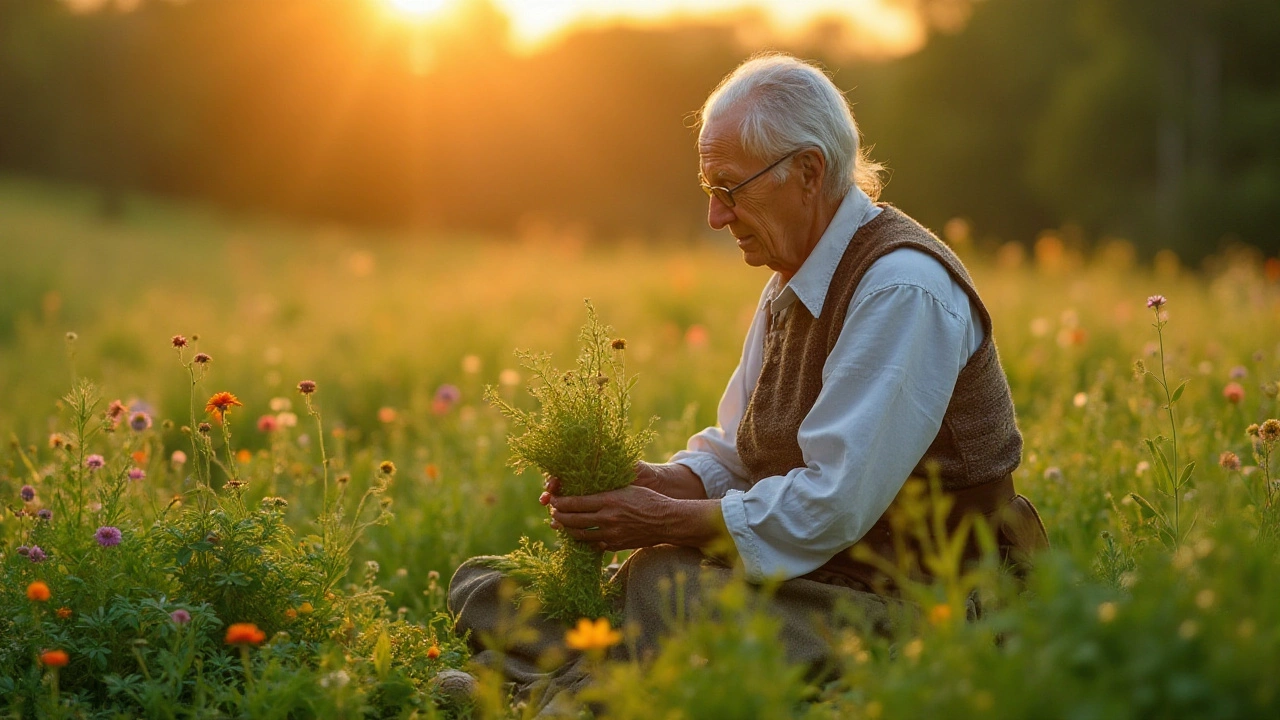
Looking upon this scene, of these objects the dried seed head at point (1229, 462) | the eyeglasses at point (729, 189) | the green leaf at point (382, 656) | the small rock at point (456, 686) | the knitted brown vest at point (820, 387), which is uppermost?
the eyeglasses at point (729, 189)

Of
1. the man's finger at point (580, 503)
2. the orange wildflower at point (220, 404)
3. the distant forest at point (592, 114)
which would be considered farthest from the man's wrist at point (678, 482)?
the distant forest at point (592, 114)

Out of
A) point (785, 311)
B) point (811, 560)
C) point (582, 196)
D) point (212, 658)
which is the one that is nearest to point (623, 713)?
point (811, 560)

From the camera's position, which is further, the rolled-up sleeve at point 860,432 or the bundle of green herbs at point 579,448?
the bundle of green herbs at point 579,448

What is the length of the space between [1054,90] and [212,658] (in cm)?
2364

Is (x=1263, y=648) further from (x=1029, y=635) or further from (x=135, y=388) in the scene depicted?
(x=135, y=388)

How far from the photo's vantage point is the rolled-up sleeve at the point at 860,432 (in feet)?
7.79

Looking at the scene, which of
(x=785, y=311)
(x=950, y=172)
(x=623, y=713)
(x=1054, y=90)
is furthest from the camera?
(x=950, y=172)

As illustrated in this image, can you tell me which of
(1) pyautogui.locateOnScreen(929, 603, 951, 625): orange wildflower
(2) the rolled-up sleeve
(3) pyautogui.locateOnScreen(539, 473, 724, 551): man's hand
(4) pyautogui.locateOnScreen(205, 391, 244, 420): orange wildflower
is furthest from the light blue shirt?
(4) pyautogui.locateOnScreen(205, 391, 244, 420): orange wildflower

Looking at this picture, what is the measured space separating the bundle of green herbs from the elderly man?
A: 0.06 meters

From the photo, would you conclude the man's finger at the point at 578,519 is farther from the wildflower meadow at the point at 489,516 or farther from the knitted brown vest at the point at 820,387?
the knitted brown vest at the point at 820,387

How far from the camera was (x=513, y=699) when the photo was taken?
2.67 metres

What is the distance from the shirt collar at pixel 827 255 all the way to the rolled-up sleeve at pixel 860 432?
178mm

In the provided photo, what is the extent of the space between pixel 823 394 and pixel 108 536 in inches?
68.9

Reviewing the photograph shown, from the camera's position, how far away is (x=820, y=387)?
104 inches
